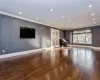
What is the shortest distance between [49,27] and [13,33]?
535cm

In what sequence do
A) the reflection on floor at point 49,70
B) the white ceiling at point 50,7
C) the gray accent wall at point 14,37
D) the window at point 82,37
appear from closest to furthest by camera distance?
the reflection on floor at point 49,70
the white ceiling at point 50,7
the gray accent wall at point 14,37
the window at point 82,37

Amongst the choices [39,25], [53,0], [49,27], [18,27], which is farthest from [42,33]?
[53,0]

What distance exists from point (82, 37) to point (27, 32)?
946cm

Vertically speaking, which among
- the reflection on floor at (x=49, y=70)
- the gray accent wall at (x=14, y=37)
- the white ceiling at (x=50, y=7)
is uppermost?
the white ceiling at (x=50, y=7)

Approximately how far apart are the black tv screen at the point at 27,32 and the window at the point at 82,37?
8609 millimetres

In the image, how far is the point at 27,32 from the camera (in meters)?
7.36

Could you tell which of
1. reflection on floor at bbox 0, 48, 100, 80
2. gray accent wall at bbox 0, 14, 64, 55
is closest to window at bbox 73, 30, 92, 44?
gray accent wall at bbox 0, 14, 64, 55

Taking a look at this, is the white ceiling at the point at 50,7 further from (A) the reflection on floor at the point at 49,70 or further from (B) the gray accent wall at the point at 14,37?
(A) the reflection on floor at the point at 49,70

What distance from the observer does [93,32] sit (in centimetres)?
1148

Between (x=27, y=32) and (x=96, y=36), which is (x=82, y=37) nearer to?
(x=96, y=36)

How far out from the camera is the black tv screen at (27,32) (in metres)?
6.86

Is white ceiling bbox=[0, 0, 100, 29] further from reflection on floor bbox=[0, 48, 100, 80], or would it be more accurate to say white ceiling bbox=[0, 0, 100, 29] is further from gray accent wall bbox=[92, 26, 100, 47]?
gray accent wall bbox=[92, 26, 100, 47]

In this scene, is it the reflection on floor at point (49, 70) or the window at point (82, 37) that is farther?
the window at point (82, 37)

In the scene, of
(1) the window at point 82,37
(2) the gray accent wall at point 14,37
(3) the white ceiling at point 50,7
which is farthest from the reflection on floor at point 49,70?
(1) the window at point 82,37
